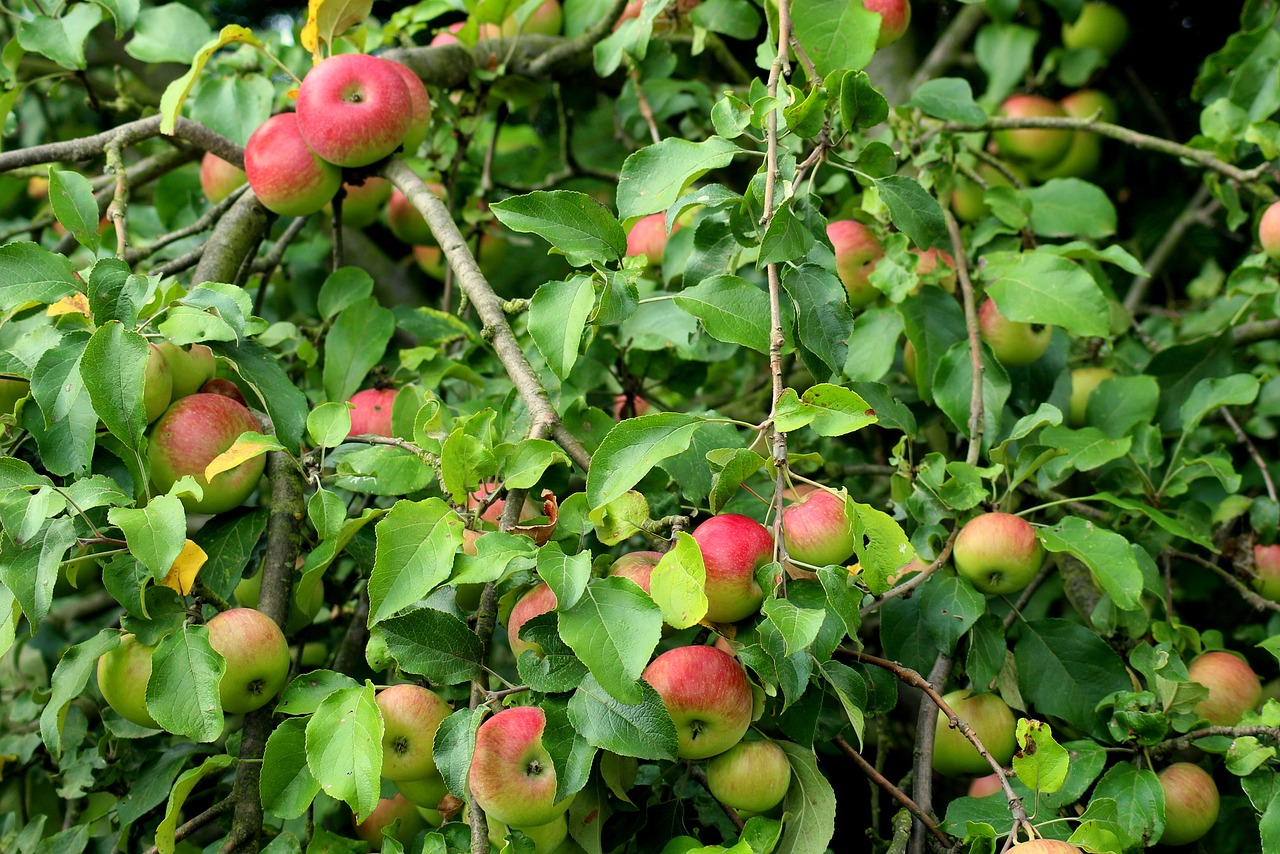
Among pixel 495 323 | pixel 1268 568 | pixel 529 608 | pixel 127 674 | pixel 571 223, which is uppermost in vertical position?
pixel 571 223

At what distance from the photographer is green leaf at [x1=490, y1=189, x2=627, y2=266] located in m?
0.81

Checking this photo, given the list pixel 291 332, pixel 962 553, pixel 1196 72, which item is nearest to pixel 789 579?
pixel 962 553

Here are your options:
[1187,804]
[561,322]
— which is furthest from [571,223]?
[1187,804]

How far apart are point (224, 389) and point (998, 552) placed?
74cm

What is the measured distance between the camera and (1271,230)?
124 centimetres

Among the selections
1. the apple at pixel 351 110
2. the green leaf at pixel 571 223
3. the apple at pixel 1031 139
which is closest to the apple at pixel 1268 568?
the apple at pixel 1031 139

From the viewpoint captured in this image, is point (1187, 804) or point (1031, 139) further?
point (1031, 139)

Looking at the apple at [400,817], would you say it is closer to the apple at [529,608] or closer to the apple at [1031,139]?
the apple at [529,608]

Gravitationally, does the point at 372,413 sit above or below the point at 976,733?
above

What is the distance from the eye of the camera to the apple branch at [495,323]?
83 cm

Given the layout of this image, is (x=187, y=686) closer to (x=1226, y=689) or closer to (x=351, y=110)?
(x=351, y=110)

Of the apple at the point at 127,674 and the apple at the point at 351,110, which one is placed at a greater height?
the apple at the point at 351,110

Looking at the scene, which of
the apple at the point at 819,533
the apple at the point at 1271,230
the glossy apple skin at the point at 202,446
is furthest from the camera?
the apple at the point at 1271,230

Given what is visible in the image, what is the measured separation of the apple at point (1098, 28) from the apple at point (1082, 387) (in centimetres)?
67
